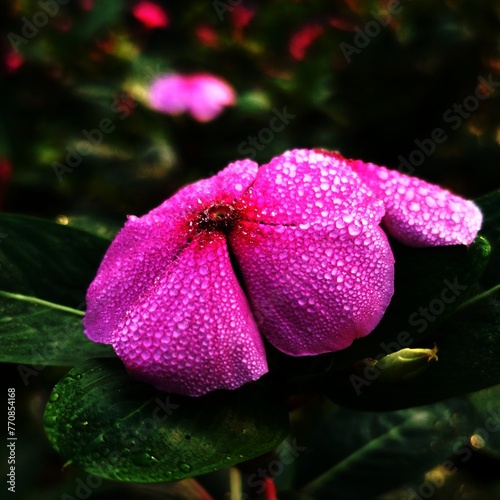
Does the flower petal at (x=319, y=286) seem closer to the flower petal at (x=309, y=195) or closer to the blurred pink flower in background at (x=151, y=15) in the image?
the flower petal at (x=309, y=195)

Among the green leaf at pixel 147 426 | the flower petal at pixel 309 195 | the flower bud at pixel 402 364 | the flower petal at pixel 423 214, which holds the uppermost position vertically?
the flower petal at pixel 423 214

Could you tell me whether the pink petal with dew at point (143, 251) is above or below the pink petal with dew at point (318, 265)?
below

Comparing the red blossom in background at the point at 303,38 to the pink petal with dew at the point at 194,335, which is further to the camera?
the red blossom in background at the point at 303,38

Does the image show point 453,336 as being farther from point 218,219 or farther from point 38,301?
point 38,301

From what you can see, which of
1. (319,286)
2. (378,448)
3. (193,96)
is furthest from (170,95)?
(319,286)

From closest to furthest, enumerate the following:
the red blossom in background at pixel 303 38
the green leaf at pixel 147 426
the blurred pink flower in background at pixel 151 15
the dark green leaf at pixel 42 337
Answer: the green leaf at pixel 147 426, the dark green leaf at pixel 42 337, the red blossom in background at pixel 303 38, the blurred pink flower in background at pixel 151 15

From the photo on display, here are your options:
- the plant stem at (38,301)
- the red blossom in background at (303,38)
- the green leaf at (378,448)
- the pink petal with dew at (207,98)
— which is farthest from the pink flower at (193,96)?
the plant stem at (38,301)

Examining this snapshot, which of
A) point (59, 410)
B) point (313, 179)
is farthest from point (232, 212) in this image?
point (59, 410)
